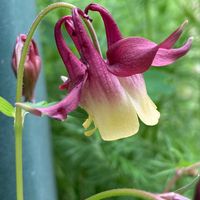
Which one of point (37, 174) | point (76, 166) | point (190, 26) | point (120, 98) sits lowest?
point (76, 166)

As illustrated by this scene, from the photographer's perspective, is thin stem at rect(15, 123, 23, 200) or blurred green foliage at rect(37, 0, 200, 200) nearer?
thin stem at rect(15, 123, 23, 200)

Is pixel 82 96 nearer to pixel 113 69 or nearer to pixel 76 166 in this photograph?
pixel 113 69

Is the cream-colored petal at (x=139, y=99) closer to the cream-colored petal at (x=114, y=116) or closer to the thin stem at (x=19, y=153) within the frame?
the cream-colored petal at (x=114, y=116)

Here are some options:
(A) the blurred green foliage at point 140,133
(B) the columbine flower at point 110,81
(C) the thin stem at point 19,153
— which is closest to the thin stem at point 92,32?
(B) the columbine flower at point 110,81

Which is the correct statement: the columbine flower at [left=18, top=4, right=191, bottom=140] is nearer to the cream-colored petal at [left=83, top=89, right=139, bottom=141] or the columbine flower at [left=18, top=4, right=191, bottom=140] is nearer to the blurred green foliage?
the cream-colored petal at [left=83, top=89, right=139, bottom=141]

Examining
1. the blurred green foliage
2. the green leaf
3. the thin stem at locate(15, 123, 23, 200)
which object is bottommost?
the blurred green foliage

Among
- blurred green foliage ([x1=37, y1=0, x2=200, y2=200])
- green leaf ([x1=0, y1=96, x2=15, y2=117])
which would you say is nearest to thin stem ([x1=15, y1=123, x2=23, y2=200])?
green leaf ([x1=0, y1=96, x2=15, y2=117])

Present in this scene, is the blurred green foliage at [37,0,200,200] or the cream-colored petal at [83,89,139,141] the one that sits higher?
the cream-colored petal at [83,89,139,141]

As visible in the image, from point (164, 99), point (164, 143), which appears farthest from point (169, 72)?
point (164, 143)

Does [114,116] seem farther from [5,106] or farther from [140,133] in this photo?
[140,133]
